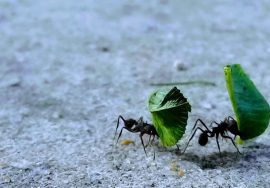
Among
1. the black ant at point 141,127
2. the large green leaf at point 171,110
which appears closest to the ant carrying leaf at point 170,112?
the large green leaf at point 171,110

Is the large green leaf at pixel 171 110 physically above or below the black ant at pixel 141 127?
above

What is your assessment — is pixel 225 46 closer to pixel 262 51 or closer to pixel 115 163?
pixel 262 51

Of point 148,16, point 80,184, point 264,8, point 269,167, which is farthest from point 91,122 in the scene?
point 264,8

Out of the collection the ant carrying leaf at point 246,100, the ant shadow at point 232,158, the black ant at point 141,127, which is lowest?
the ant shadow at point 232,158

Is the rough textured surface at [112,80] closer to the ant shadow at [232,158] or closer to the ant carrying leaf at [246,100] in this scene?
the ant shadow at [232,158]

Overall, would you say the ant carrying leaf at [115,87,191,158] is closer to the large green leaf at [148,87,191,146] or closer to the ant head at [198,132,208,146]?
the large green leaf at [148,87,191,146]

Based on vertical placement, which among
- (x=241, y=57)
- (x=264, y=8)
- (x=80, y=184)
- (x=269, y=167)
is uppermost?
(x=264, y=8)

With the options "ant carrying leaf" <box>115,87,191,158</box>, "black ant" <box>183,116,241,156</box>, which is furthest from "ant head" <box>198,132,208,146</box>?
"ant carrying leaf" <box>115,87,191,158</box>
